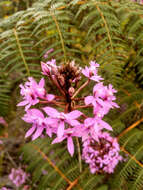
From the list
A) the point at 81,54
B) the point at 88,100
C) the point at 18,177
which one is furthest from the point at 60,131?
the point at 18,177

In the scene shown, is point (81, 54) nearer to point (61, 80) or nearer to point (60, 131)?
point (61, 80)

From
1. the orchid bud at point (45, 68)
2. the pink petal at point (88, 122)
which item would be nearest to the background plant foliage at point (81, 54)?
the orchid bud at point (45, 68)

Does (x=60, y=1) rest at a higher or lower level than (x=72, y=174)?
higher

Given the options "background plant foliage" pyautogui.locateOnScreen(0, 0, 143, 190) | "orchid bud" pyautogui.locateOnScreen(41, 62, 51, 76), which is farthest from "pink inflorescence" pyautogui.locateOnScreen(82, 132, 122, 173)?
"orchid bud" pyautogui.locateOnScreen(41, 62, 51, 76)

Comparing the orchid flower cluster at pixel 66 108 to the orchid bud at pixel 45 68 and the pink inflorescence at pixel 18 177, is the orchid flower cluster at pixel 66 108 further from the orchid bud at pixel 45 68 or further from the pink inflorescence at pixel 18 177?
the pink inflorescence at pixel 18 177

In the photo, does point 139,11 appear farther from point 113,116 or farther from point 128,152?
point 128,152

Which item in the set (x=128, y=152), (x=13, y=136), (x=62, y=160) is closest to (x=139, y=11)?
(x=128, y=152)

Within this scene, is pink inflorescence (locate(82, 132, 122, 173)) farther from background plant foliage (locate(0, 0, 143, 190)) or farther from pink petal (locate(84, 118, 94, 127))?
pink petal (locate(84, 118, 94, 127))

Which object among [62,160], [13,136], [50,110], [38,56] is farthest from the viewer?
[13,136]
